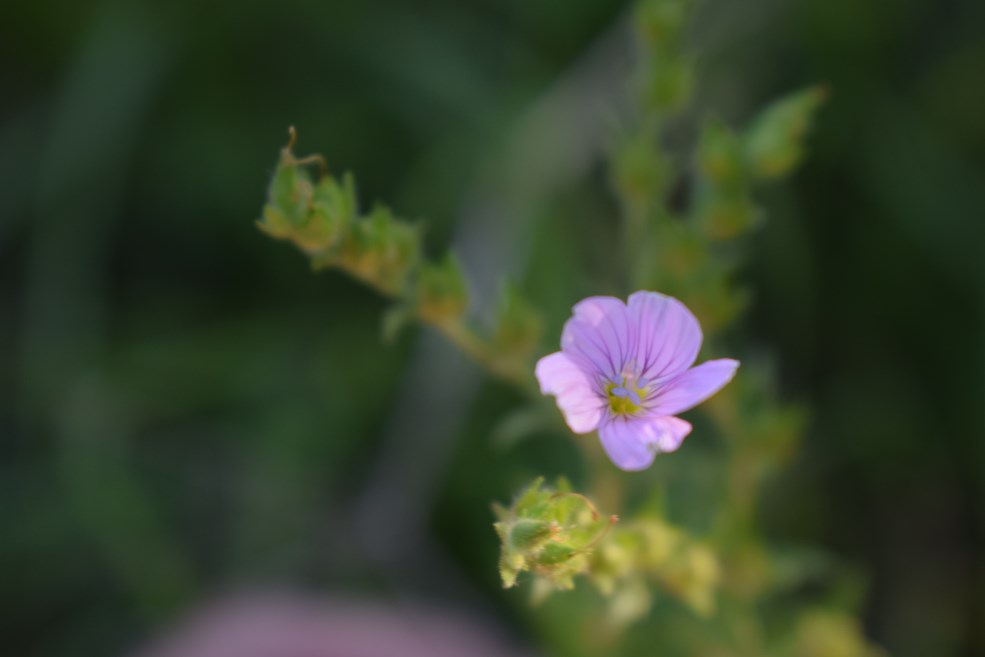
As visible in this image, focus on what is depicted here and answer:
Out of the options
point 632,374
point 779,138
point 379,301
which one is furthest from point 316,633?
point 779,138

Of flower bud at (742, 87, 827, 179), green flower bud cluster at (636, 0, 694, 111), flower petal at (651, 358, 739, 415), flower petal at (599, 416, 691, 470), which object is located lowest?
flower petal at (599, 416, 691, 470)

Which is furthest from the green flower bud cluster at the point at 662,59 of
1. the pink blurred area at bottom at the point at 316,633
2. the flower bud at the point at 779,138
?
the pink blurred area at bottom at the point at 316,633

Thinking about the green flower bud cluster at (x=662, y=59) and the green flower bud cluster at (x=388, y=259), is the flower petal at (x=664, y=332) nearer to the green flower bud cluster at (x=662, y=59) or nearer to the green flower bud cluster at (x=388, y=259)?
the green flower bud cluster at (x=388, y=259)

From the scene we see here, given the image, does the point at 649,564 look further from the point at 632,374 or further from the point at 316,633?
the point at 316,633

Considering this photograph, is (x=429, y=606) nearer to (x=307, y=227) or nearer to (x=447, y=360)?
(x=447, y=360)

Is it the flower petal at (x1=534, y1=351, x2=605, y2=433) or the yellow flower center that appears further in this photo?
the yellow flower center

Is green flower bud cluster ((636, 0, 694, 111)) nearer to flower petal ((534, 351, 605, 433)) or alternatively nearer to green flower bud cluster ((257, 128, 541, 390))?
green flower bud cluster ((257, 128, 541, 390))

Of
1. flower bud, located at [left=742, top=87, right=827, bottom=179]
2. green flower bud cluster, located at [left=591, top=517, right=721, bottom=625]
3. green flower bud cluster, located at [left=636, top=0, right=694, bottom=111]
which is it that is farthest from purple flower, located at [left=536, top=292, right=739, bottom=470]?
green flower bud cluster, located at [left=636, top=0, right=694, bottom=111]
